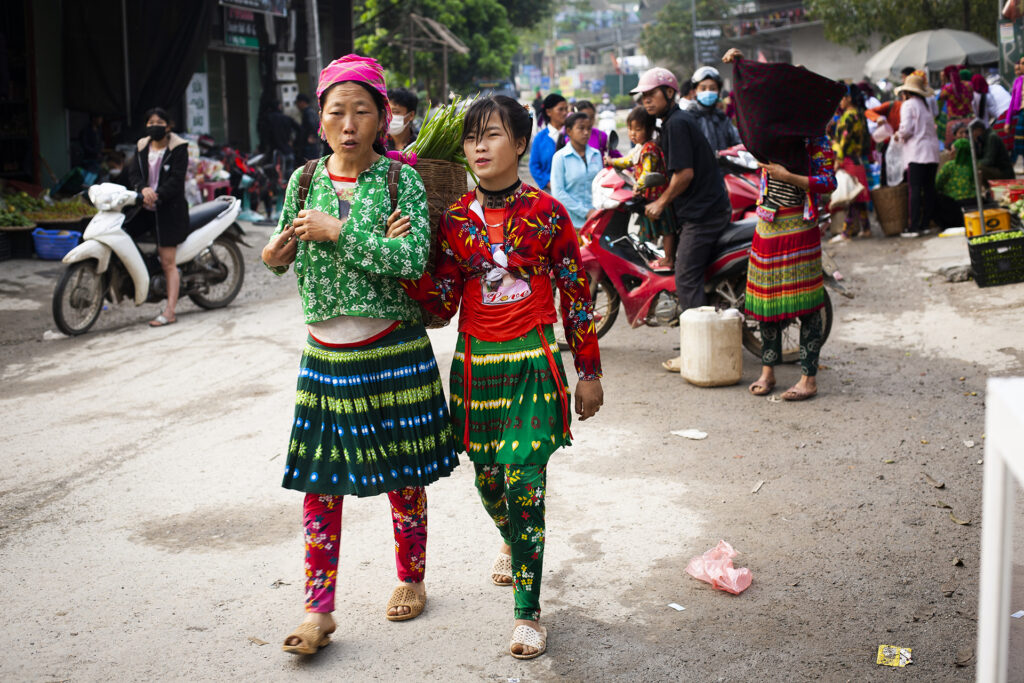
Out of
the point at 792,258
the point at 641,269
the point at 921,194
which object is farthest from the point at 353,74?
the point at 921,194

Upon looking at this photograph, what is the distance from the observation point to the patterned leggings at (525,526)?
3.26 metres

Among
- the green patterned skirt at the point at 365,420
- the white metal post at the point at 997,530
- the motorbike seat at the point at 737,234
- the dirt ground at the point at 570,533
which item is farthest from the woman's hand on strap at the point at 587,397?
the motorbike seat at the point at 737,234

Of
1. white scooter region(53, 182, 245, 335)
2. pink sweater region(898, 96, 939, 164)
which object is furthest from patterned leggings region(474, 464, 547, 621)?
pink sweater region(898, 96, 939, 164)

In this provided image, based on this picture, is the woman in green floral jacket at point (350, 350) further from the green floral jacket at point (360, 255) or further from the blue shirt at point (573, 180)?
the blue shirt at point (573, 180)

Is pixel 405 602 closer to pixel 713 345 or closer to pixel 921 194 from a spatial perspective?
pixel 713 345

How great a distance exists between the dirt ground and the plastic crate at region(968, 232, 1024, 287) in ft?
3.72

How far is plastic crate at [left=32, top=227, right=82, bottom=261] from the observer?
11.4m

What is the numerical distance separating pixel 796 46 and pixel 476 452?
140 feet

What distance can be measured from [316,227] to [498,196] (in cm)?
60

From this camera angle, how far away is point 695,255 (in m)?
6.89

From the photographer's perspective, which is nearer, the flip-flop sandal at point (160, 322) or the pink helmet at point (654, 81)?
the pink helmet at point (654, 81)

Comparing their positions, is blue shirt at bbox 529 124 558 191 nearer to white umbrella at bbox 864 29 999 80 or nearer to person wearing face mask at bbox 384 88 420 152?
person wearing face mask at bbox 384 88 420 152

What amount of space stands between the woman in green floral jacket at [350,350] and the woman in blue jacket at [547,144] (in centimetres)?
605

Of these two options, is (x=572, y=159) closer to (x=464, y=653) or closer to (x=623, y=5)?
(x=464, y=653)
